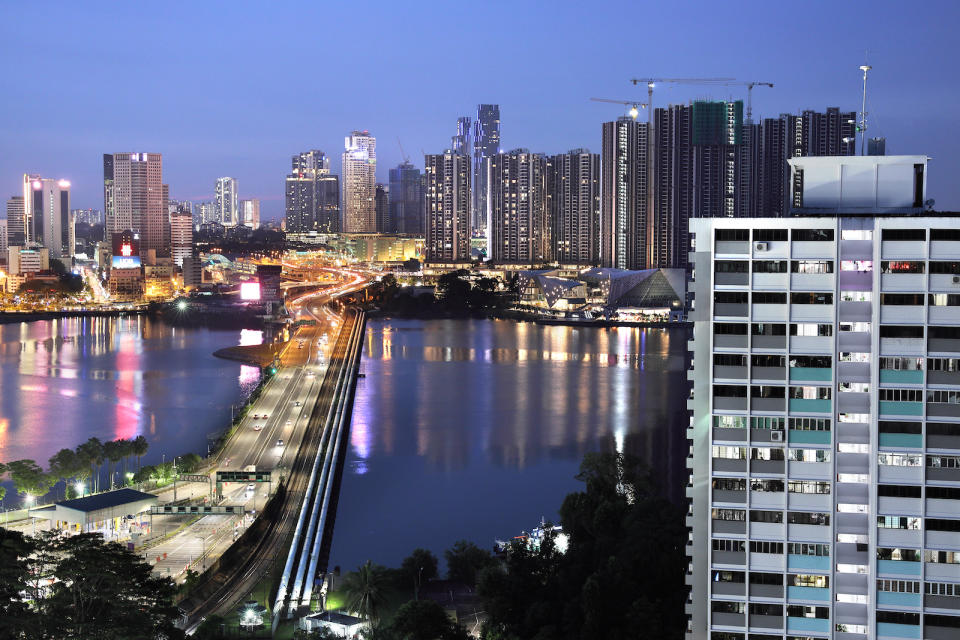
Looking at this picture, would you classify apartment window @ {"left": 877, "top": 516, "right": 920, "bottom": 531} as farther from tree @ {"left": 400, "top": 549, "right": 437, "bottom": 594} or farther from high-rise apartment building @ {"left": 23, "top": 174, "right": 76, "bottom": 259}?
high-rise apartment building @ {"left": 23, "top": 174, "right": 76, "bottom": 259}

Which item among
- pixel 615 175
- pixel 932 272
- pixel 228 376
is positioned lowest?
pixel 228 376

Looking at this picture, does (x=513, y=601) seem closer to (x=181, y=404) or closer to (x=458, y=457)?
(x=458, y=457)

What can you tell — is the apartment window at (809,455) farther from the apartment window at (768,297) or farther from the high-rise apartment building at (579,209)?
the high-rise apartment building at (579,209)

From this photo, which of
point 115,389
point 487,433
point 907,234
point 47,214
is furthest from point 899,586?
point 47,214

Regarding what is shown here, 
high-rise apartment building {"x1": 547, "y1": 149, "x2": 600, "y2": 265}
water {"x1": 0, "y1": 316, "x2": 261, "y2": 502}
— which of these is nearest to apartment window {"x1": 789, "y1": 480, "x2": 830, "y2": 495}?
water {"x1": 0, "y1": 316, "x2": 261, "y2": 502}

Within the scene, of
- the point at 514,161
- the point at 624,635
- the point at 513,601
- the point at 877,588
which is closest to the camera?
the point at 877,588

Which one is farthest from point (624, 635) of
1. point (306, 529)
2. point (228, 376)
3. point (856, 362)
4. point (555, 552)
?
point (228, 376)

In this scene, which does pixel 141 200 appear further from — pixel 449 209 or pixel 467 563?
pixel 467 563
